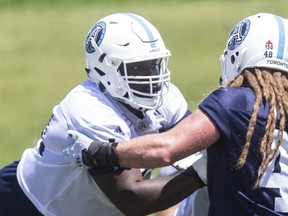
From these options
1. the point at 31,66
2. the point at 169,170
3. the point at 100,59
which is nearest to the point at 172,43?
the point at 31,66

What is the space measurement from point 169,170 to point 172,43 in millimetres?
8107

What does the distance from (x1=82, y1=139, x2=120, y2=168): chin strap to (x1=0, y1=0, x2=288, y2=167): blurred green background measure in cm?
437

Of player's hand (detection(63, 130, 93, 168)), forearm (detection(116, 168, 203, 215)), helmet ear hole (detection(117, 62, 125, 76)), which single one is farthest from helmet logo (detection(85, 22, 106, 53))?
forearm (detection(116, 168, 203, 215))

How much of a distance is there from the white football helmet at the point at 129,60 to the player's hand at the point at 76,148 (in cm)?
37

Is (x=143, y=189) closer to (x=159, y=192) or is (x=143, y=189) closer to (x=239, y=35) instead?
(x=159, y=192)

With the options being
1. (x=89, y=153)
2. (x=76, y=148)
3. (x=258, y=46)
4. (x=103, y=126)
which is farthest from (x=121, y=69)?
(x=258, y=46)

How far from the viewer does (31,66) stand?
13555 mm

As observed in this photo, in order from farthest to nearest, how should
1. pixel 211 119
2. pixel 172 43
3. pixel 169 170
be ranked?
pixel 172 43 → pixel 169 170 → pixel 211 119

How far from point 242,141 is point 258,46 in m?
0.53

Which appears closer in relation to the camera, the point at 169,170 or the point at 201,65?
the point at 169,170

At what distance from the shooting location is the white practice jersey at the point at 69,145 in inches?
192

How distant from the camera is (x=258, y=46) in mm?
4605

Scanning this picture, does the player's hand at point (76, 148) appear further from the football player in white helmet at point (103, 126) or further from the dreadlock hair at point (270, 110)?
the dreadlock hair at point (270, 110)

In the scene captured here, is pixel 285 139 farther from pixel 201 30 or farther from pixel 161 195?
pixel 201 30
